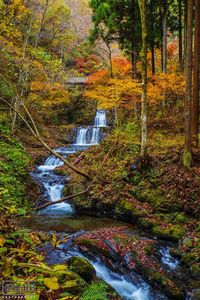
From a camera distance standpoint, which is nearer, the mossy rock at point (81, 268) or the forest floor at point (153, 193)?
the mossy rock at point (81, 268)

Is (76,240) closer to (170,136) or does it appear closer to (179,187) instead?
(179,187)

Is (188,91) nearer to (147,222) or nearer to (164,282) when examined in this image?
(147,222)

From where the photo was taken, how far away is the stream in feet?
21.3

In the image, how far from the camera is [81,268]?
5.74 meters

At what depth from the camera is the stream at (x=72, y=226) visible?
6.48m

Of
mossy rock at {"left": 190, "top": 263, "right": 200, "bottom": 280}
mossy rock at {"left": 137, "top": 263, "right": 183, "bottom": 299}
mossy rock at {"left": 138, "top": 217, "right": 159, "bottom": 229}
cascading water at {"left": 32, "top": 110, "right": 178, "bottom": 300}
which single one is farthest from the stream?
mossy rock at {"left": 138, "top": 217, "right": 159, "bottom": 229}

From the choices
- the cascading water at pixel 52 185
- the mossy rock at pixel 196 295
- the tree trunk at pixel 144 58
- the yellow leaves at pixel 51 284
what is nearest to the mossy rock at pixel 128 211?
the tree trunk at pixel 144 58

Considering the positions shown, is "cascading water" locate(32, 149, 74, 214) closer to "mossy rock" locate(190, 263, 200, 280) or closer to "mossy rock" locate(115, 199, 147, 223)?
"mossy rock" locate(115, 199, 147, 223)

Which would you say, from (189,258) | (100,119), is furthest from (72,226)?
(100,119)

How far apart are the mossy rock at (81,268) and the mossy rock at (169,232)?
3478 mm

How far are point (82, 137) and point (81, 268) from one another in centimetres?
1923

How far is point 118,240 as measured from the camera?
8.13m

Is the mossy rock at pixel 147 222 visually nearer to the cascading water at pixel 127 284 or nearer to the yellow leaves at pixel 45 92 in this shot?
the cascading water at pixel 127 284

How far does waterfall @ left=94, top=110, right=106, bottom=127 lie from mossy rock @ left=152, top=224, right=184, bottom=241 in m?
18.8
